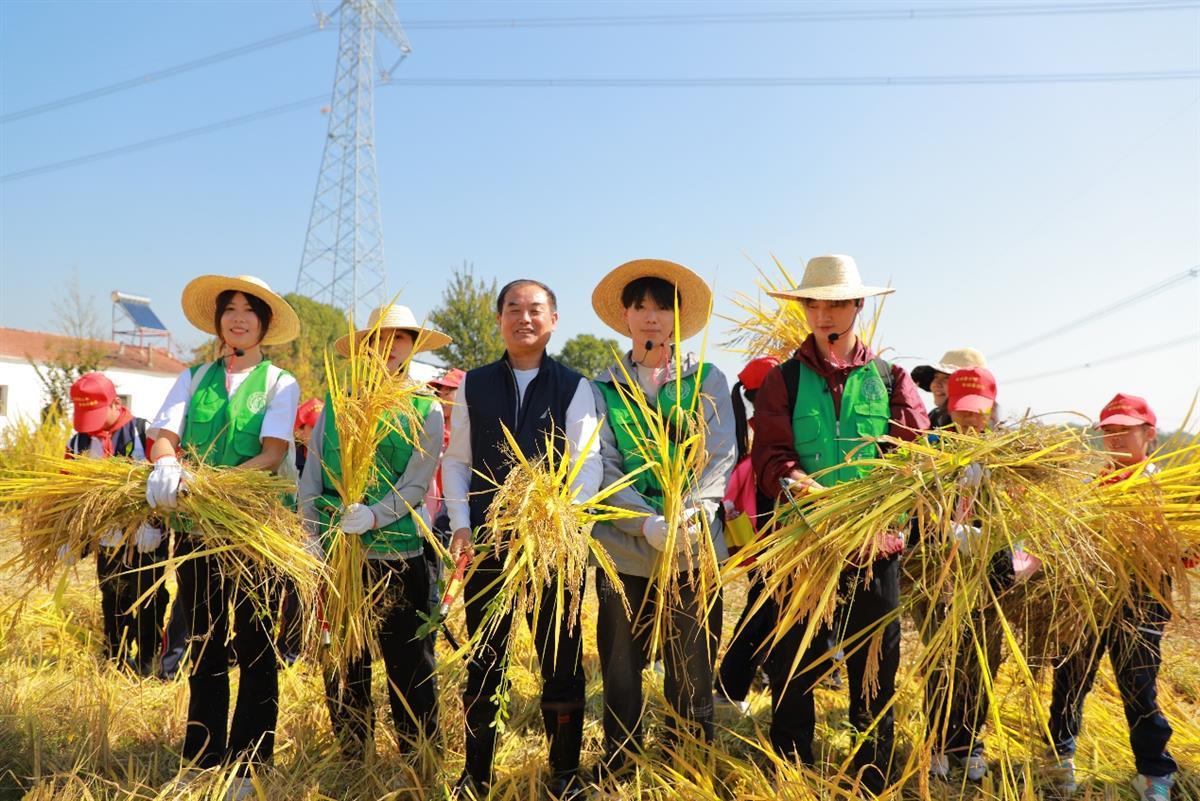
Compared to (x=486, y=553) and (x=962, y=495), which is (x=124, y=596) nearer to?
(x=486, y=553)

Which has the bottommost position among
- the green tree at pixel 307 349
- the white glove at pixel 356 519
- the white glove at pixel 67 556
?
the white glove at pixel 67 556

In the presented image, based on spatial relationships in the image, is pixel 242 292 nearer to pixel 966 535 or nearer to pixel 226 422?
pixel 226 422

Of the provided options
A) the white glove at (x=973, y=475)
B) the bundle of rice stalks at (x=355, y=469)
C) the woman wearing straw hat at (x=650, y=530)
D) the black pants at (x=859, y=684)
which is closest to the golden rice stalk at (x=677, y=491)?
the woman wearing straw hat at (x=650, y=530)

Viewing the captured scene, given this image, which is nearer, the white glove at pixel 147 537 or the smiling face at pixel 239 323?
the white glove at pixel 147 537

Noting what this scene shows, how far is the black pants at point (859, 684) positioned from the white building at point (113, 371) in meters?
20.8

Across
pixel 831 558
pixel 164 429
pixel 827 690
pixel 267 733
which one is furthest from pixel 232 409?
pixel 827 690

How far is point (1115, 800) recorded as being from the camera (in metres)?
2.41

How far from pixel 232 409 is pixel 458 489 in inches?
34.8

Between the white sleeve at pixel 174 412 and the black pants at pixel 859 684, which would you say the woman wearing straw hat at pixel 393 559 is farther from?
the black pants at pixel 859 684

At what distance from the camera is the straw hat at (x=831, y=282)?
95.7 inches

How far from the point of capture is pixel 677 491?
216cm

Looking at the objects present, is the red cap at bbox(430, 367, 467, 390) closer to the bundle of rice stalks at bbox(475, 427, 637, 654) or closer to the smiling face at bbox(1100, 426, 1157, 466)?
the bundle of rice stalks at bbox(475, 427, 637, 654)

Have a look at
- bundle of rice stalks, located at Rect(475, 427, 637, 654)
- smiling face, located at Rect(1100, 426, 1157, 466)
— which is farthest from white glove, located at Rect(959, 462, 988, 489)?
smiling face, located at Rect(1100, 426, 1157, 466)

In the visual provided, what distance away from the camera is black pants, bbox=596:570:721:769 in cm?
240
